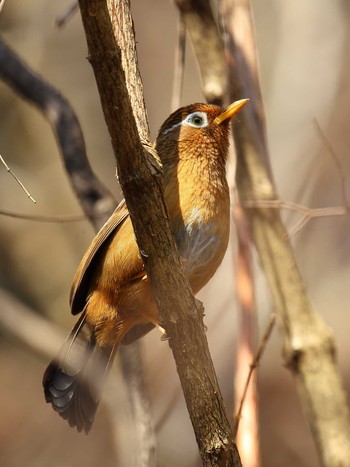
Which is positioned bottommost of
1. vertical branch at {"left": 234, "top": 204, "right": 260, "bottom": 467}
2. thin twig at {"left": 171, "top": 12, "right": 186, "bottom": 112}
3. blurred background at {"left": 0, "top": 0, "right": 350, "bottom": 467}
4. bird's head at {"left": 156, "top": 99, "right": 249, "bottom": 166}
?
blurred background at {"left": 0, "top": 0, "right": 350, "bottom": 467}

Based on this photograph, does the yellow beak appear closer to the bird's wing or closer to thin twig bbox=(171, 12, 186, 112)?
thin twig bbox=(171, 12, 186, 112)

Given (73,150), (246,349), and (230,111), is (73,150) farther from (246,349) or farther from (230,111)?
(246,349)

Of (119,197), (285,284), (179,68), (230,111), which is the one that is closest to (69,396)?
(285,284)

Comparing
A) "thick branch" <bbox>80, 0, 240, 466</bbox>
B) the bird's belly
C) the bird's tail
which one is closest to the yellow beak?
the bird's belly

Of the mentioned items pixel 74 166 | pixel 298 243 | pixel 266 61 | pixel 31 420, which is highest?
pixel 74 166

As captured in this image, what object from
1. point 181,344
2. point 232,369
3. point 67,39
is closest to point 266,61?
point 67,39

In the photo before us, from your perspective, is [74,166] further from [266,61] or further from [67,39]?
[67,39]
